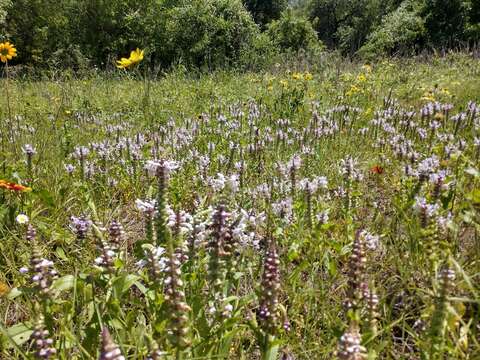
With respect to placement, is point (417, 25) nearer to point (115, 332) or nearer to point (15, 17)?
point (115, 332)

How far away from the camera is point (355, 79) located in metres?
8.91

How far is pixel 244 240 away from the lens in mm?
1767

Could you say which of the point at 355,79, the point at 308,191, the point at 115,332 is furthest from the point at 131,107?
the point at 115,332

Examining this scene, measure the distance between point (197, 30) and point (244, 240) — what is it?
1822 centimetres

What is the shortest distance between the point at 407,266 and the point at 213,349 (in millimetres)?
1069

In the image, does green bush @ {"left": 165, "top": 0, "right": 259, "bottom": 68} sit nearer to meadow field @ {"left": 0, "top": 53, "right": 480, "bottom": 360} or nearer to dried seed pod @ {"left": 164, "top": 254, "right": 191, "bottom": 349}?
meadow field @ {"left": 0, "top": 53, "right": 480, "bottom": 360}

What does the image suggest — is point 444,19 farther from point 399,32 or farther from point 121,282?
point 121,282

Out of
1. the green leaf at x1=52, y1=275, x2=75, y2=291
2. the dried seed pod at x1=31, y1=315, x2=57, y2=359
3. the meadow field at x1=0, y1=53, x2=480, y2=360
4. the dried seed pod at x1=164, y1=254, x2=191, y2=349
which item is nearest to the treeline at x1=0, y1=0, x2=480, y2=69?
the meadow field at x1=0, y1=53, x2=480, y2=360

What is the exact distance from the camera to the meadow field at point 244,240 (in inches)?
54.1

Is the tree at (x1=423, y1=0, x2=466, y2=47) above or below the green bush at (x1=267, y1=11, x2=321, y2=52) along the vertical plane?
above

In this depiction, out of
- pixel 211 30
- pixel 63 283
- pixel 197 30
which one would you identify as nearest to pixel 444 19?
pixel 211 30

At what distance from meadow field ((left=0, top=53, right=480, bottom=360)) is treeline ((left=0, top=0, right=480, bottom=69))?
32.1ft

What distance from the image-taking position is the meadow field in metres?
1.37

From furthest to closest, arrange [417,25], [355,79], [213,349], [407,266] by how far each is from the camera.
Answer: [417,25], [355,79], [407,266], [213,349]
